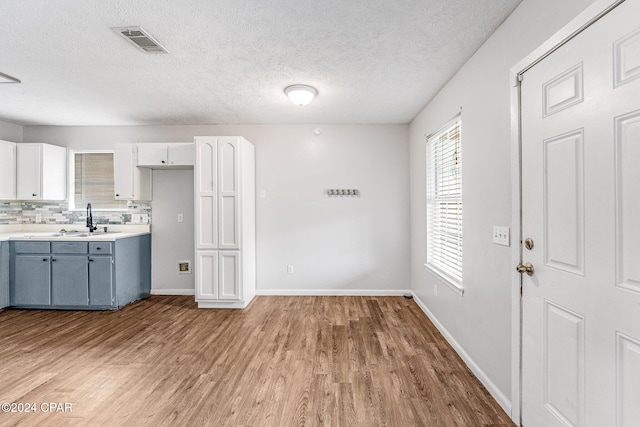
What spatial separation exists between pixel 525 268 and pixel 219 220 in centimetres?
322

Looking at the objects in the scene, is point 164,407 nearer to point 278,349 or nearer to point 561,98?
point 278,349

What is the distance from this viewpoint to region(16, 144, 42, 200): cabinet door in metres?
4.12

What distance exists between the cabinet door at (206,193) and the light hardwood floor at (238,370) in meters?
0.95

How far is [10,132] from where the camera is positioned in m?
4.31

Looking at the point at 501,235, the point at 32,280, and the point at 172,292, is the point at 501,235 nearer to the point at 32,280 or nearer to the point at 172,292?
the point at 172,292

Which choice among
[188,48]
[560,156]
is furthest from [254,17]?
[560,156]

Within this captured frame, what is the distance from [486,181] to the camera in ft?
7.09

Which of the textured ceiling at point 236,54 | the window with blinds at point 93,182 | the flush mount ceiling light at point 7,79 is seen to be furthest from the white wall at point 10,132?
the flush mount ceiling light at point 7,79

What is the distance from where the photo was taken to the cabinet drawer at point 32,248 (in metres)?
3.75

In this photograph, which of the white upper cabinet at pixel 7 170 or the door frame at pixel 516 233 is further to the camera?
the white upper cabinet at pixel 7 170

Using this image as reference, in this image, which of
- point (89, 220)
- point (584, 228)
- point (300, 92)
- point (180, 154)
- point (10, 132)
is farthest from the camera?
point (10, 132)

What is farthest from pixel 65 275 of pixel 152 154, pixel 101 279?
pixel 152 154

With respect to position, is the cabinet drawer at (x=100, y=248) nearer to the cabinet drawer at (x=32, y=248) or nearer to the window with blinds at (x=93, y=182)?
the cabinet drawer at (x=32, y=248)

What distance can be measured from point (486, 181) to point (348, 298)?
268 centimetres
